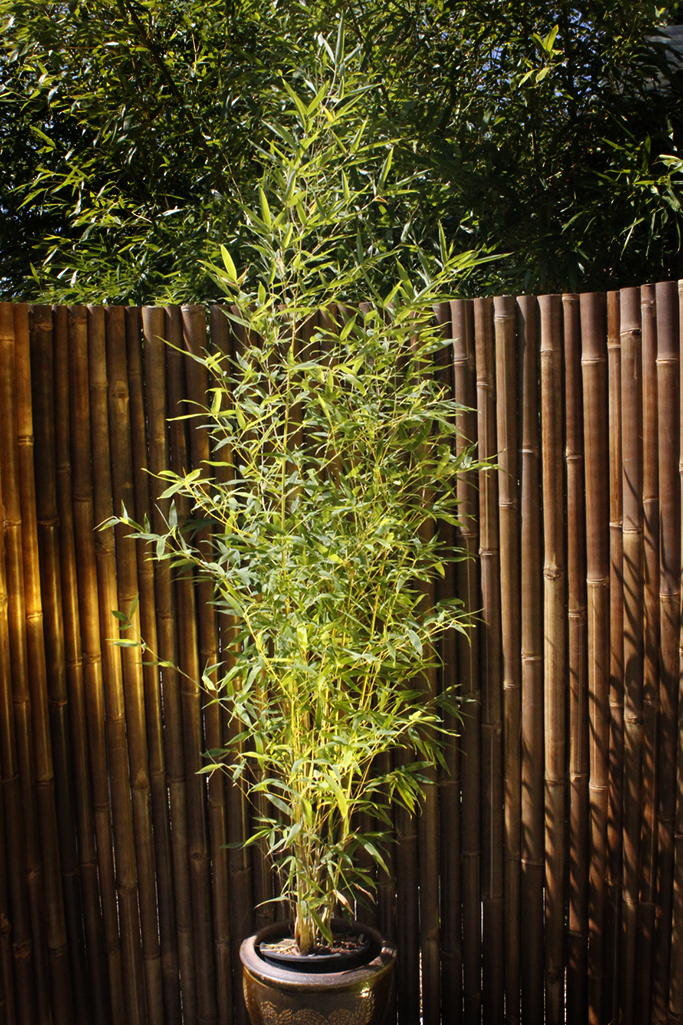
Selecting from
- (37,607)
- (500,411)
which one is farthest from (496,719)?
(37,607)

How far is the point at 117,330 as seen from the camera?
2184 mm

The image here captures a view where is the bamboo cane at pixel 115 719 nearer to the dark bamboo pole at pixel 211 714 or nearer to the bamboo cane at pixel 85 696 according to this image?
the bamboo cane at pixel 85 696

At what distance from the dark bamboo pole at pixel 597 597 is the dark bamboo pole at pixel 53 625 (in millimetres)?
1258

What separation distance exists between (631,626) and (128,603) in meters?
1.21

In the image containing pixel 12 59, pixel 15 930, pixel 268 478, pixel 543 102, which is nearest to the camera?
pixel 268 478

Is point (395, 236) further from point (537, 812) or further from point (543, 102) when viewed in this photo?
point (537, 812)

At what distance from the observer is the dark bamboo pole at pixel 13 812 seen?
6.86 ft

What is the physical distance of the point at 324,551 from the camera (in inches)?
76.8

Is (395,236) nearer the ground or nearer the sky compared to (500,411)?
nearer the sky

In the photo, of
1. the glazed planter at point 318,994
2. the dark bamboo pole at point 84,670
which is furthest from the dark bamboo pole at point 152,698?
the glazed planter at point 318,994

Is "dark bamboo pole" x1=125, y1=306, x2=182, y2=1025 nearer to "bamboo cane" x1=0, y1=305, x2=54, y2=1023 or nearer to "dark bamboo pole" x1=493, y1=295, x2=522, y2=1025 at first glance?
"bamboo cane" x1=0, y1=305, x2=54, y2=1023

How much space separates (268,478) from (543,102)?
1.94m

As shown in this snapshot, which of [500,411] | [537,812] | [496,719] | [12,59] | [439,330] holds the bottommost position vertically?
[537,812]

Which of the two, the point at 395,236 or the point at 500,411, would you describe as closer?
the point at 500,411
